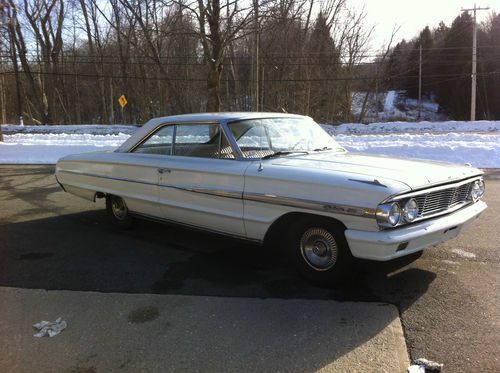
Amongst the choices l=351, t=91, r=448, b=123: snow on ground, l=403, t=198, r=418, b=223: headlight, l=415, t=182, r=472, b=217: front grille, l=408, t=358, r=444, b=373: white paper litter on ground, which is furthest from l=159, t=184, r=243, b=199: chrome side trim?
l=351, t=91, r=448, b=123: snow on ground

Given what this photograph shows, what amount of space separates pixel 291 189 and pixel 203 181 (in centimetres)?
109

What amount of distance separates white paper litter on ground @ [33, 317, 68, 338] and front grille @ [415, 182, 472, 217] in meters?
2.90

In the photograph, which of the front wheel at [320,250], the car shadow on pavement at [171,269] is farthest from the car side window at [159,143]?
the front wheel at [320,250]

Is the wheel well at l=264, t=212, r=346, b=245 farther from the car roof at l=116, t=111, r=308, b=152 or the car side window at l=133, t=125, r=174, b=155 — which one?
the car side window at l=133, t=125, r=174, b=155

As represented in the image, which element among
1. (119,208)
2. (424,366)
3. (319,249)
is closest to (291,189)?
(319,249)

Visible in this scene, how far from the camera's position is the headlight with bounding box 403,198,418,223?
369 cm

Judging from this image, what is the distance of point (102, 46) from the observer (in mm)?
Result: 46062

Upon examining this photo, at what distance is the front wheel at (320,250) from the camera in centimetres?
393

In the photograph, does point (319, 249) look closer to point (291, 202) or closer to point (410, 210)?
point (291, 202)

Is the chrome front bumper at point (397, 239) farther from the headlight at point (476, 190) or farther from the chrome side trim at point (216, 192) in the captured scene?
the chrome side trim at point (216, 192)

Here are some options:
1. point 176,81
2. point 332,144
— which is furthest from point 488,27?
point 332,144

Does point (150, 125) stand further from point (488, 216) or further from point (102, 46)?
point (102, 46)

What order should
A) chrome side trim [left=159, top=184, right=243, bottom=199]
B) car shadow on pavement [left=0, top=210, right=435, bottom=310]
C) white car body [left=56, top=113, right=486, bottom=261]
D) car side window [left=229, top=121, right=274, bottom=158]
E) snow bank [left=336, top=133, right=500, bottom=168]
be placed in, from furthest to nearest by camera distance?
snow bank [left=336, top=133, right=500, bottom=168] < car side window [left=229, top=121, right=274, bottom=158] < chrome side trim [left=159, top=184, right=243, bottom=199] < car shadow on pavement [left=0, top=210, right=435, bottom=310] < white car body [left=56, top=113, right=486, bottom=261]

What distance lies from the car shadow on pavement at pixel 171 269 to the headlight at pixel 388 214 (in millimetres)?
603
